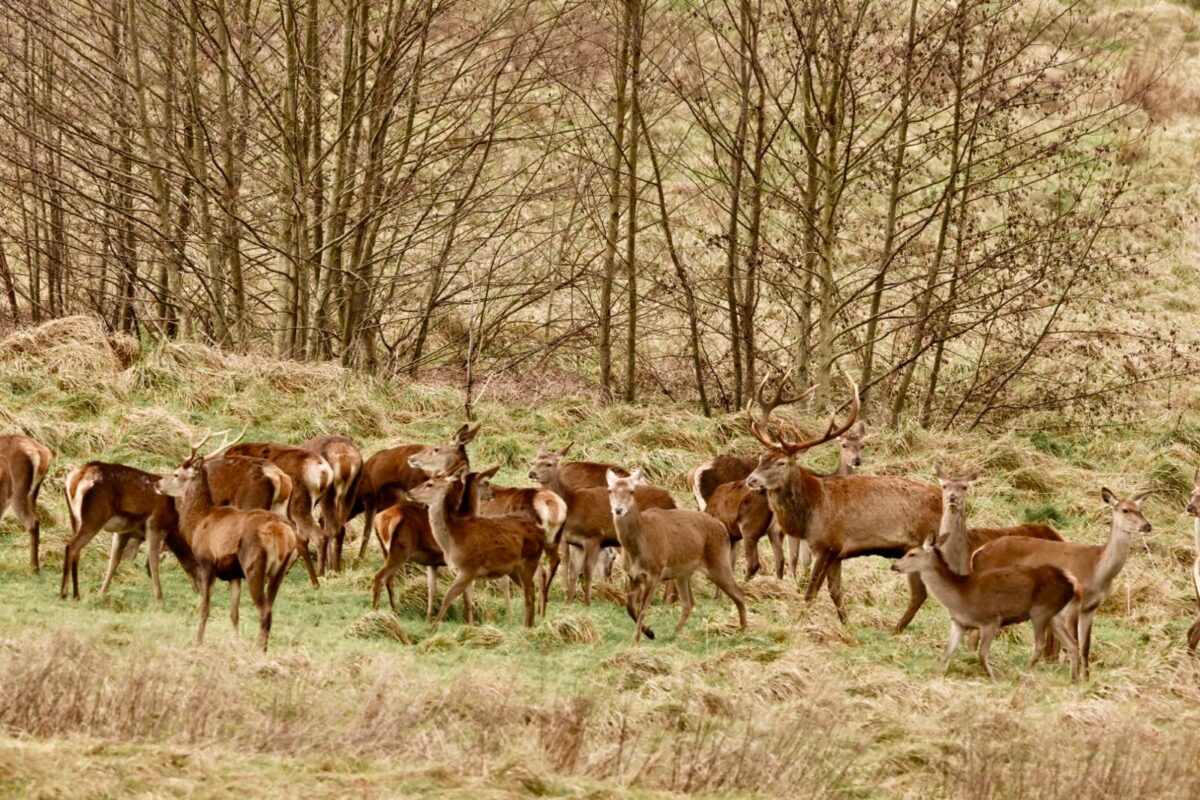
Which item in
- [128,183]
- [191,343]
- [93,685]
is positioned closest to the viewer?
[93,685]

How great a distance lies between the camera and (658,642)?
11.0 meters

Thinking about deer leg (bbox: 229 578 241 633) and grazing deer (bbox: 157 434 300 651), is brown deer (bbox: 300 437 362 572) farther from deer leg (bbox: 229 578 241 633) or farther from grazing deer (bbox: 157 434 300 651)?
deer leg (bbox: 229 578 241 633)

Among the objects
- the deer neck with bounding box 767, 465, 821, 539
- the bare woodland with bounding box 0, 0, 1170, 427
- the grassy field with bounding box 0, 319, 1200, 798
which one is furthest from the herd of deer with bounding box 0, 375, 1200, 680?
the bare woodland with bounding box 0, 0, 1170, 427

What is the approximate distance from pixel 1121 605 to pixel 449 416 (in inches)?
288

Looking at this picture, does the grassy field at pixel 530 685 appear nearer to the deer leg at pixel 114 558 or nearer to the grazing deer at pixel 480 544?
the deer leg at pixel 114 558

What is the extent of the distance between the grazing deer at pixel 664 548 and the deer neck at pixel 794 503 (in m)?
1.00

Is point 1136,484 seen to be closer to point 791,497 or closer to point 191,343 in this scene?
point 791,497

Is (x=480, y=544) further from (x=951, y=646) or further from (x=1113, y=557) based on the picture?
(x=1113, y=557)

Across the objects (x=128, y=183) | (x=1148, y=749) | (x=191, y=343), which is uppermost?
(x=128, y=183)

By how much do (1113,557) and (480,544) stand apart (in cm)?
404

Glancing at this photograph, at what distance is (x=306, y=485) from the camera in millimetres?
12359

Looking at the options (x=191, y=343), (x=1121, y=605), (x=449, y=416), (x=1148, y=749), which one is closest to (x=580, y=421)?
(x=449, y=416)

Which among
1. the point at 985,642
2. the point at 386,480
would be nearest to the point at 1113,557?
the point at 985,642

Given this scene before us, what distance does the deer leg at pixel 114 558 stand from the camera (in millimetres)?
11031
